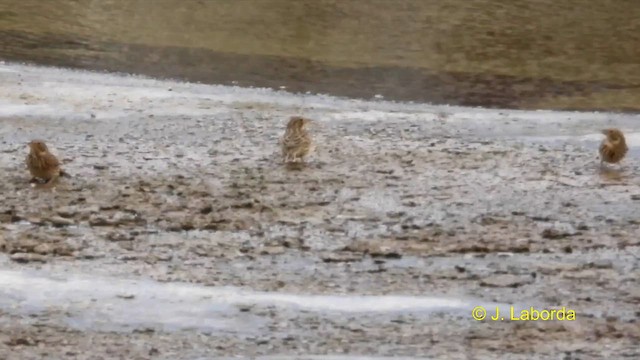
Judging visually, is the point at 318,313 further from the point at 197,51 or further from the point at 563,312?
the point at 197,51

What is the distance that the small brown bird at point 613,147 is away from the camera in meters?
8.22

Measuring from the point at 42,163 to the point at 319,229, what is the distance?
1994 millimetres

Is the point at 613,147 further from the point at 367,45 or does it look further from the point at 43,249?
the point at 367,45

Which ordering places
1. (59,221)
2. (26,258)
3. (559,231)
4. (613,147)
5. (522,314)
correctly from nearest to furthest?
(522,314) < (26,258) < (59,221) < (559,231) < (613,147)

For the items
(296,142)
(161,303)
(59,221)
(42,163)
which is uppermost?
(296,142)

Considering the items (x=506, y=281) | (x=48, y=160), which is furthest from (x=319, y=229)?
(x=48, y=160)

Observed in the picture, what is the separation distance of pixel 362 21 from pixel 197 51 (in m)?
3.13

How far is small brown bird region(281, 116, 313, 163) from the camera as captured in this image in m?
8.02

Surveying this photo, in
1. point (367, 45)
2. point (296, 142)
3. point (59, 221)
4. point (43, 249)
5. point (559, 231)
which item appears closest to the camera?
point (43, 249)

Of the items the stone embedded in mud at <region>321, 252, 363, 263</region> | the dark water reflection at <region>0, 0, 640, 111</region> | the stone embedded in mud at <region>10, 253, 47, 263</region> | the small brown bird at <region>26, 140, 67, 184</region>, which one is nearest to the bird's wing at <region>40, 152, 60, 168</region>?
the small brown bird at <region>26, 140, 67, 184</region>

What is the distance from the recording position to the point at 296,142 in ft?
26.5

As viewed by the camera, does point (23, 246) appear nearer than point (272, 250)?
Yes

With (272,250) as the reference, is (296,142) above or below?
above

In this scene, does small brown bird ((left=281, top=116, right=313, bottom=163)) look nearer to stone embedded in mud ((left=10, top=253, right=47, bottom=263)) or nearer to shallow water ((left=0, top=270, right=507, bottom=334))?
shallow water ((left=0, top=270, right=507, bottom=334))
